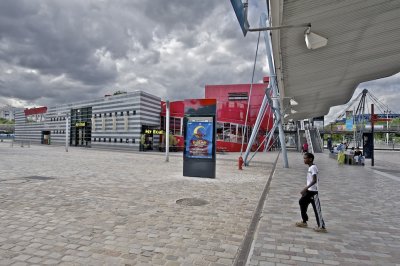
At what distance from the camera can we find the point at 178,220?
6.12 meters

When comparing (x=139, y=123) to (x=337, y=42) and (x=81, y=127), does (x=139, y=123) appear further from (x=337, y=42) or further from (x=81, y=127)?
(x=337, y=42)

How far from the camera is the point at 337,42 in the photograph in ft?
24.9

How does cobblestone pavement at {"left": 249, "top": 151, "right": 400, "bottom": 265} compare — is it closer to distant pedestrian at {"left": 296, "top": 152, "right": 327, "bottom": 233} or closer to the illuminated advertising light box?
distant pedestrian at {"left": 296, "top": 152, "right": 327, "bottom": 233}

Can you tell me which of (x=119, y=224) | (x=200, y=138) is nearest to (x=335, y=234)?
(x=119, y=224)

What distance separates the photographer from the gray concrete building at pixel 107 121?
36.5 meters

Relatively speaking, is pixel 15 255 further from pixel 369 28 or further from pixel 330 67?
pixel 330 67

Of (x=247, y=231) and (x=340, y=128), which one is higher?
(x=340, y=128)

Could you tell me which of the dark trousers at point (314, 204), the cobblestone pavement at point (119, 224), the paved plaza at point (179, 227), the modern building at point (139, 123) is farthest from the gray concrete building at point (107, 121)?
the dark trousers at point (314, 204)

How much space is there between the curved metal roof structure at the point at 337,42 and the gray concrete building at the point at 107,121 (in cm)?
2654

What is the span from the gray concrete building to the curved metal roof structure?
26.5 m

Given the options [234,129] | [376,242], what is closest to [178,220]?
[376,242]

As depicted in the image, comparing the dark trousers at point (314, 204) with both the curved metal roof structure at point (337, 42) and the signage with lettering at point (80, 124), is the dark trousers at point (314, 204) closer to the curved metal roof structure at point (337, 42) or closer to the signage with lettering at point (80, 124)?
the curved metal roof structure at point (337, 42)

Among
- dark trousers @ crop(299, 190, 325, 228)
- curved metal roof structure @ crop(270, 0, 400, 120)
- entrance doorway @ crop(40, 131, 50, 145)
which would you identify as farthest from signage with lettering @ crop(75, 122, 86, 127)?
dark trousers @ crop(299, 190, 325, 228)

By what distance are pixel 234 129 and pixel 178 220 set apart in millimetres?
34049
